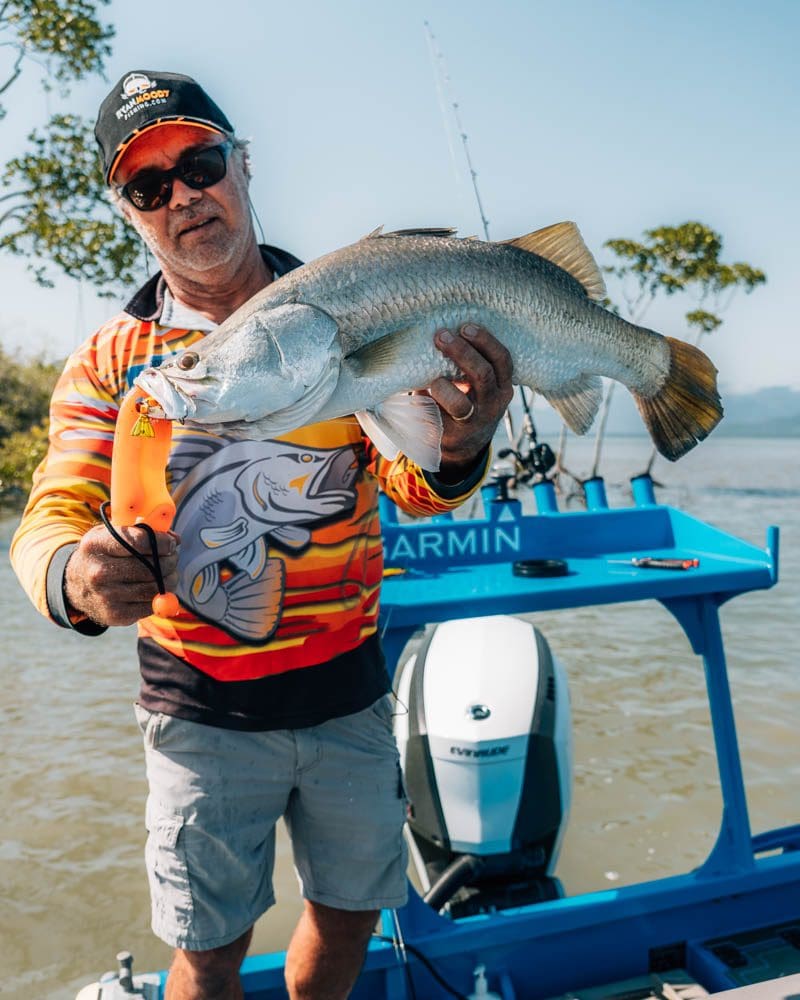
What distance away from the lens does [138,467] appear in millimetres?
1829

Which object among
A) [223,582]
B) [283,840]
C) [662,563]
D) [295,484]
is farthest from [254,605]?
[283,840]

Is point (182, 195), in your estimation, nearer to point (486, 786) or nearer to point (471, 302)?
point (471, 302)

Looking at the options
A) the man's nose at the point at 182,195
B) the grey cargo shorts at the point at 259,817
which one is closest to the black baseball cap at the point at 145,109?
the man's nose at the point at 182,195

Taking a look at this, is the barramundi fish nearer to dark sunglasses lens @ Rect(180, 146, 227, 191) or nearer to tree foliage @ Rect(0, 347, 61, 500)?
dark sunglasses lens @ Rect(180, 146, 227, 191)

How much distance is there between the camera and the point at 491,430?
6.80 feet

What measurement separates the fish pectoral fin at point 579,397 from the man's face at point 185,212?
3.14 feet

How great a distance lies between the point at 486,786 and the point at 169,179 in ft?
8.10

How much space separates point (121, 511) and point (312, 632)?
0.68 m

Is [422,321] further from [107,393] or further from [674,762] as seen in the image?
[674,762]

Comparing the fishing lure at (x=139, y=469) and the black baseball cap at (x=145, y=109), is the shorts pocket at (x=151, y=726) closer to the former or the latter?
the fishing lure at (x=139, y=469)

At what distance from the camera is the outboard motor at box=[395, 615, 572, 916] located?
3301 millimetres

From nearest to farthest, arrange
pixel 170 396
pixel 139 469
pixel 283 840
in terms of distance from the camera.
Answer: pixel 170 396, pixel 139 469, pixel 283 840

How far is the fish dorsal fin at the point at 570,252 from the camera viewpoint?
6.47 ft

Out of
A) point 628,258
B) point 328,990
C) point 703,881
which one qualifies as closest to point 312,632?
point 328,990
